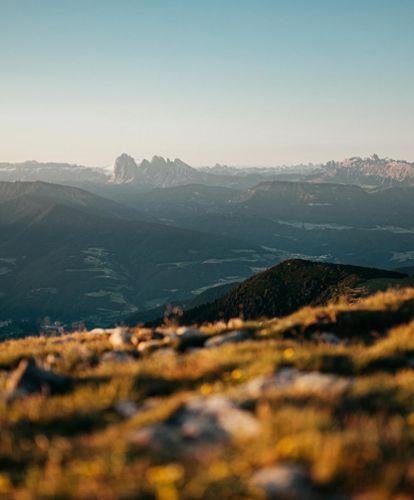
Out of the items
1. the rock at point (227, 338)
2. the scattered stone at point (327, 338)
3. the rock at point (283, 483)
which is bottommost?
the rock at point (227, 338)

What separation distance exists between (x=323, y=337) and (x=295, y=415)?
7.38m

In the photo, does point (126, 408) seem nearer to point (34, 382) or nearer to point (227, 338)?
point (34, 382)

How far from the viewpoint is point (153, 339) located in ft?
55.4

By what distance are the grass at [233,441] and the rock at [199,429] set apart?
0.19 m

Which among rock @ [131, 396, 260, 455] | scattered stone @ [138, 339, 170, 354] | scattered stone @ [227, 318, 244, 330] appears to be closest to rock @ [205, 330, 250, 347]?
scattered stone @ [227, 318, 244, 330]

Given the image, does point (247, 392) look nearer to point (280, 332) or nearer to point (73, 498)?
point (73, 498)

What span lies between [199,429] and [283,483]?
6.90 ft

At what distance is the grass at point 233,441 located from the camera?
6223 mm

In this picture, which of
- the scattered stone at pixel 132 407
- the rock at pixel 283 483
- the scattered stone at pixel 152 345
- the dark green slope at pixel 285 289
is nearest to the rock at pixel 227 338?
the scattered stone at pixel 152 345

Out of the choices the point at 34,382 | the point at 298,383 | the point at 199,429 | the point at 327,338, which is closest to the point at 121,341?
the point at 34,382

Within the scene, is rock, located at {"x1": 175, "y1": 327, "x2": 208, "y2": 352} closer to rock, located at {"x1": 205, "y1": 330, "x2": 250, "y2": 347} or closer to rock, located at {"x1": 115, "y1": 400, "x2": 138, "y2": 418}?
rock, located at {"x1": 205, "y1": 330, "x2": 250, "y2": 347}

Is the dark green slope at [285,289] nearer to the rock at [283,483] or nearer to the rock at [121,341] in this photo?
the rock at [121,341]

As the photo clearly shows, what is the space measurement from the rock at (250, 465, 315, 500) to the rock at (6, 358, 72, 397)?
6192mm

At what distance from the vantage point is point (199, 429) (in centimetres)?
785
